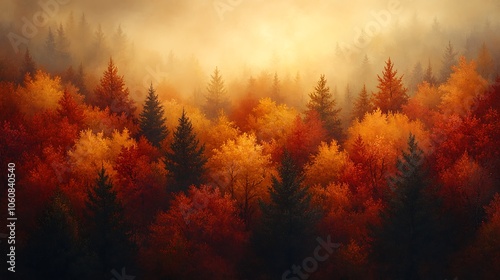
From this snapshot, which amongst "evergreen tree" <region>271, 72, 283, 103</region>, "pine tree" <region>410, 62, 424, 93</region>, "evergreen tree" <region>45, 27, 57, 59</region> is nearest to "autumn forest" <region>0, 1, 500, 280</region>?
"pine tree" <region>410, 62, 424, 93</region>

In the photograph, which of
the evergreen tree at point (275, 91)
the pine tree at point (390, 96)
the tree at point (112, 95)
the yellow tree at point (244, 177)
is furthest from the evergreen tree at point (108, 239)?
the evergreen tree at point (275, 91)

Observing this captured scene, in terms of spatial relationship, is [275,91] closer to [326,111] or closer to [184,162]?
[326,111]

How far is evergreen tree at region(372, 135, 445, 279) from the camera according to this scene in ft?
145

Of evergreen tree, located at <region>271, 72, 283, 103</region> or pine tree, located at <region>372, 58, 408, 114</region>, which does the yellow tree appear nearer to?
pine tree, located at <region>372, 58, 408, 114</region>

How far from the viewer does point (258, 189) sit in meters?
57.4

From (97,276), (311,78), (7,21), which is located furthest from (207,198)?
(7,21)

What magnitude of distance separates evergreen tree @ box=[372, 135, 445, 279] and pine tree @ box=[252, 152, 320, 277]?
7.75m

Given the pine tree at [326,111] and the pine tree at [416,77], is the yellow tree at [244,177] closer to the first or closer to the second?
the pine tree at [326,111]

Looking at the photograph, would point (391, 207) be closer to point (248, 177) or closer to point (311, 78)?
point (248, 177)

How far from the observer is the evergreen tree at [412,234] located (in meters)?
44.2

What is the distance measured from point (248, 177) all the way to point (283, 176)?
1065 centimetres

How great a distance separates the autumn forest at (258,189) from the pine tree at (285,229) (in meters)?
0.15

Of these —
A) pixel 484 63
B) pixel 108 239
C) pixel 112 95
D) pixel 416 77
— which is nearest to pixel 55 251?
pixel 108 239

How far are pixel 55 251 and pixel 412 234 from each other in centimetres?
3588
